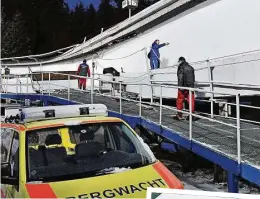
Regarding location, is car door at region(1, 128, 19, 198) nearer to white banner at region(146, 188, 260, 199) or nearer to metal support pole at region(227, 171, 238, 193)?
white banner at region(146, 188, 260, 199)

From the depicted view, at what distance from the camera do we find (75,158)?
3889 mm

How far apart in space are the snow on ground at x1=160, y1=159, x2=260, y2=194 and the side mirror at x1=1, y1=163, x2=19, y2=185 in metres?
3.33

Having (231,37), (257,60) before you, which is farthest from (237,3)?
(257,60)

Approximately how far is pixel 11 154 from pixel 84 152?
73cm

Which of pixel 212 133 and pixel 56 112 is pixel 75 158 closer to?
pixel 56 112

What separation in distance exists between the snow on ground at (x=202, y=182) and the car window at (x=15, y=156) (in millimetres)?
3090

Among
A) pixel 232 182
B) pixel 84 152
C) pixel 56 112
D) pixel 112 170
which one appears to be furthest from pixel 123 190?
pixel 232 182

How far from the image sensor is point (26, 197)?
3324 mm

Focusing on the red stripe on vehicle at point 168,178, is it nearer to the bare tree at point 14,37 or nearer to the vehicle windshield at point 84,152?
the vehicle windshield at point 84,152

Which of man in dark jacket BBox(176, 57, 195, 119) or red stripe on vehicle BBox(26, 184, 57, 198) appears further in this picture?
man in dark jacket BBox(176, 57, 195, 119)

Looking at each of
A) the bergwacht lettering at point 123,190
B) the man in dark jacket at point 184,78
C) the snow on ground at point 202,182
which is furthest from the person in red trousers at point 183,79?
the bergwacht lettering at point 123,190

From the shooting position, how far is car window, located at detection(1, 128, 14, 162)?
4285 mm

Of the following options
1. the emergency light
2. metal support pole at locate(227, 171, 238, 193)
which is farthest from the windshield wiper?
metal support pole at locate(227, 171, 238, 193)

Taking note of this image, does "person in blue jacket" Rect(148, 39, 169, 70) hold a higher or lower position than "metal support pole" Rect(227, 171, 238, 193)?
higher
